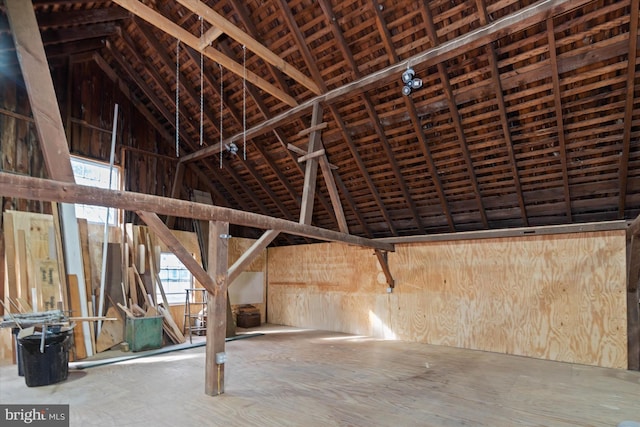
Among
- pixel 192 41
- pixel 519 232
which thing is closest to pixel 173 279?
pixel 192 41

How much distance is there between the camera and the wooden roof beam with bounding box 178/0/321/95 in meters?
4.26

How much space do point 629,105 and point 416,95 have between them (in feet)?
8.05

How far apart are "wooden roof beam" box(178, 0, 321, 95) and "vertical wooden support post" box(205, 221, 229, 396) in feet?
7.88

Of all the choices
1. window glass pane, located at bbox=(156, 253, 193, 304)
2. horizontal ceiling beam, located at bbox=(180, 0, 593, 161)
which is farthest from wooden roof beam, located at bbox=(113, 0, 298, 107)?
window glass pane, located at bbox=(156, 253, 193, 304)

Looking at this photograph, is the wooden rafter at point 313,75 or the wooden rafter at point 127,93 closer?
the wooden rafter at point 313,75

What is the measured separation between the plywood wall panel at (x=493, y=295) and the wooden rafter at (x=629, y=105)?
700mm

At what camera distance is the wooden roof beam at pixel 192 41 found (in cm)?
436

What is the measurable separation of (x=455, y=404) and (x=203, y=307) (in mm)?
5946

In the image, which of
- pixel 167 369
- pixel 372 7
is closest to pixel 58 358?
pixel 167 369

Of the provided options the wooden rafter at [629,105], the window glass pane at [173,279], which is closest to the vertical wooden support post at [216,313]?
the window glass pane at [173,279]

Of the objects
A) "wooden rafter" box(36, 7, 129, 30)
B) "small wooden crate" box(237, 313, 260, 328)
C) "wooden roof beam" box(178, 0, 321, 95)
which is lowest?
"small wooden crate" box(237, 313, 260, 328)

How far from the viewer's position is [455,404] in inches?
146

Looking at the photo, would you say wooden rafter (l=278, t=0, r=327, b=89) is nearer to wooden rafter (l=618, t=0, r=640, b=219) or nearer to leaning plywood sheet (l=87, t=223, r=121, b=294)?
wooden rafter (l=618, t=0, r=640, b=219)

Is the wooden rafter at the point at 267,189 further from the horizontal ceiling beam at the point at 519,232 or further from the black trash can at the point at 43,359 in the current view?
the black trash can at the point at 43,359
